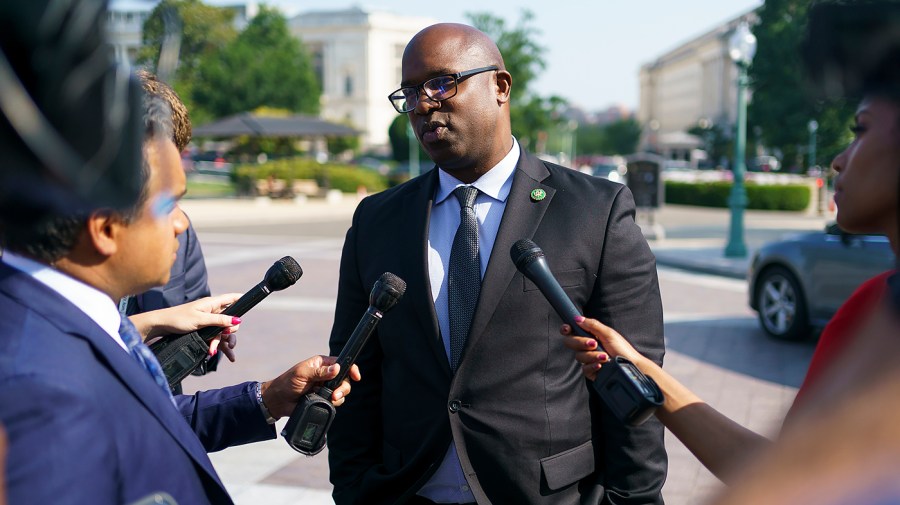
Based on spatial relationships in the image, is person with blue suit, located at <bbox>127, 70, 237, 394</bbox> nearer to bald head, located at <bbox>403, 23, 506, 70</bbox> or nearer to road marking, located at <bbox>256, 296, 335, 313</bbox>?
bald head, located at <bbox>403, 23, 506, 70</bbox>

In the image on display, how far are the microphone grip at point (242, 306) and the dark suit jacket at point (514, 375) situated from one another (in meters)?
0.42

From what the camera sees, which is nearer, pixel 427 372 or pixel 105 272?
pixel 105 272

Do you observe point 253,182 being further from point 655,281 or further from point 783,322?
point 655,281

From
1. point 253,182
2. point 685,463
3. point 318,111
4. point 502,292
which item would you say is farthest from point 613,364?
point 318,111

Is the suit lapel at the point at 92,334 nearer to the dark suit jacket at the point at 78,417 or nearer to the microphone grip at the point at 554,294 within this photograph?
the dark suit jacket at the point at 78,417

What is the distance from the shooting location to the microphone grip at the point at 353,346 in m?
2.00

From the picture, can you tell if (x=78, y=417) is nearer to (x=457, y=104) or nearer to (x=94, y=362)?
(x=94, y=362)

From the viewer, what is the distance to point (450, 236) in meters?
2.65

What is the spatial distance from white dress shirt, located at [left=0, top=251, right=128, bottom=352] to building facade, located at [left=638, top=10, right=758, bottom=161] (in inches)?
3415

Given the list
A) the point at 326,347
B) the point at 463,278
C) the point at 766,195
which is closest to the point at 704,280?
the point at 326,347

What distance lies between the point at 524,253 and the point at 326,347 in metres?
6.68

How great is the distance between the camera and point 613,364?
5.43 feet

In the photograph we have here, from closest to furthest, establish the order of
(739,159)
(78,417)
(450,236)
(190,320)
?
(78,417) < (190,320) < (450,236) < (739,159)

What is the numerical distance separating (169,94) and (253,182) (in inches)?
1245
